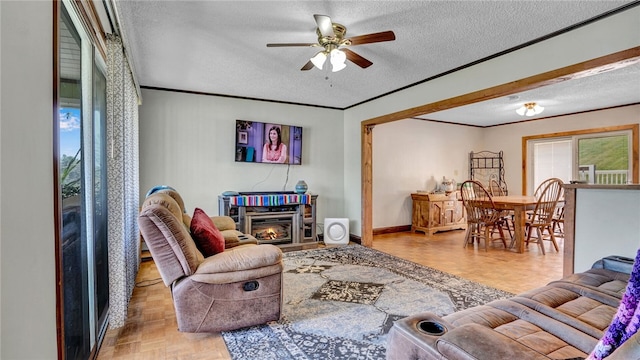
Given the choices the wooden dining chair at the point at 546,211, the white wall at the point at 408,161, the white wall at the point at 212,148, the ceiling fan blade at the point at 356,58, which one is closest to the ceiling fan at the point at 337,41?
the ceiling fan blade at the point at 356,58

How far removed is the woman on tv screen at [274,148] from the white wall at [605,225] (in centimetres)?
381

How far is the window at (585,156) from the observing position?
5.45m

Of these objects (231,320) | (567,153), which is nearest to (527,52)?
(231,320)

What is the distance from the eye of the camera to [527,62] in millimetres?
2955

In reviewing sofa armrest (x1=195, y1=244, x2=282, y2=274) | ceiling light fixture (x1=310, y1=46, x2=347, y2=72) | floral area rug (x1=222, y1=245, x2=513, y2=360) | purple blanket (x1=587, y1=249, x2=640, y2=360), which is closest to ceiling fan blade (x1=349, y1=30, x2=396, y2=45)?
ceiling light fixture (x1=310, y1=46, x2=347, y2=72)

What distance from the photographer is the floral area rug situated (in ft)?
6.70

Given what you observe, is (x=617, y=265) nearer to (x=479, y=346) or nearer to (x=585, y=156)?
(x=479, y=346)

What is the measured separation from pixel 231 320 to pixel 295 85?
318cm

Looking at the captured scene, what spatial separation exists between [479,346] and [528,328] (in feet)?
1.82

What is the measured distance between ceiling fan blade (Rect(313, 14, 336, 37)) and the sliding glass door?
1.47 metres

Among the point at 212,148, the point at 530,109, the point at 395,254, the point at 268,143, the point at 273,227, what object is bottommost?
the point at 395,254

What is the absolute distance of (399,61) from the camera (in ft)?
11.2

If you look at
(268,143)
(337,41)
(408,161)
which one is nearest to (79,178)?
(337,41)

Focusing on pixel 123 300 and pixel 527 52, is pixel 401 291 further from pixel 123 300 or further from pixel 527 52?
pixel 527 52
